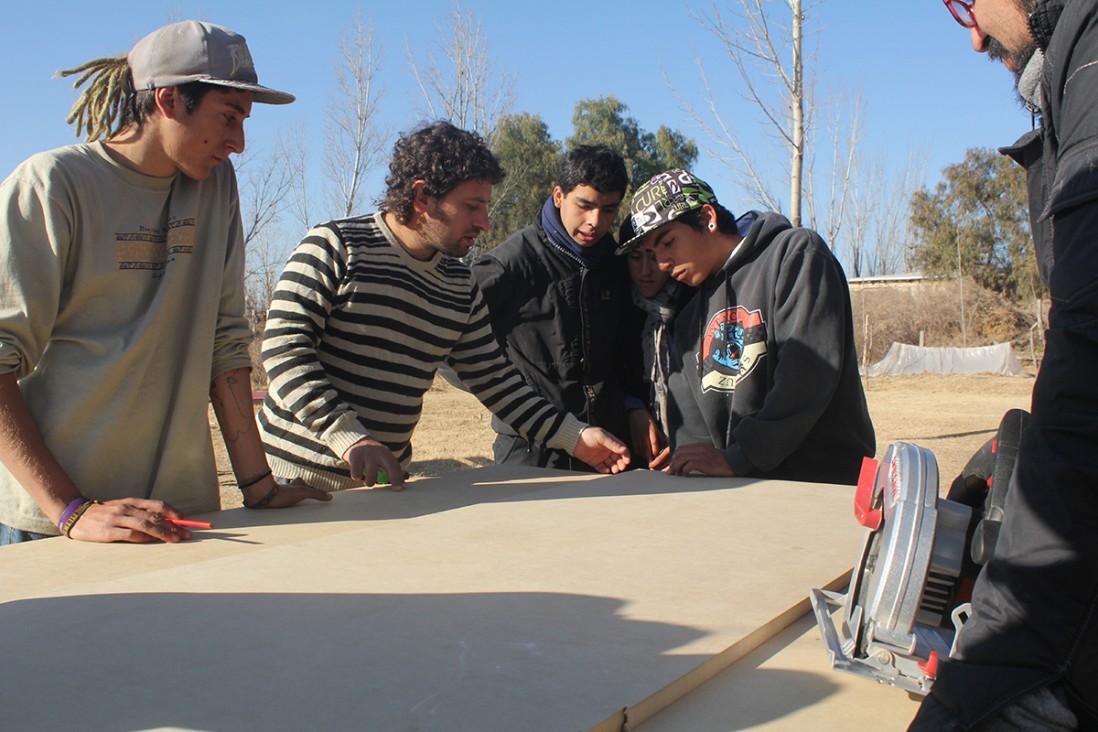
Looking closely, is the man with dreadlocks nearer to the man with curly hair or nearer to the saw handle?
the man with curly hair

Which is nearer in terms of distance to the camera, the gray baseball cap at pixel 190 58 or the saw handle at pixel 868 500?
the saw handle at pixel 868 500

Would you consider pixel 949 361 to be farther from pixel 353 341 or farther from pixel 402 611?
pixel 402 611

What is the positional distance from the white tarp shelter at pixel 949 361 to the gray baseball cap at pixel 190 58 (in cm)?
2128

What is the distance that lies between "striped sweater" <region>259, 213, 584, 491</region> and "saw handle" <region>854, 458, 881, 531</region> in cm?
129

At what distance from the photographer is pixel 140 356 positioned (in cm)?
175

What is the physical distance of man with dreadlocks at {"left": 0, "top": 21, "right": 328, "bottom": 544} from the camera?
1584mm

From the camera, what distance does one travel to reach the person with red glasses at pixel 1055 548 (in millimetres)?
809

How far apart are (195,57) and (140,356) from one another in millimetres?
588

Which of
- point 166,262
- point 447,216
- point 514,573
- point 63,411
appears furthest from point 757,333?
point 63,411

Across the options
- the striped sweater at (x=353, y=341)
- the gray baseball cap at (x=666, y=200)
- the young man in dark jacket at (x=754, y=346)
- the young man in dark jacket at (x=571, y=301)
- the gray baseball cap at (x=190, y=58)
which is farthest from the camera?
the young man in dark jacket at (x=571, y=301)

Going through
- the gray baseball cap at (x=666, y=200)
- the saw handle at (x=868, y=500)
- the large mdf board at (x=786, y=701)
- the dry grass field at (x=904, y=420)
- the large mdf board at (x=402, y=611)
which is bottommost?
the dry grass field at (x=904, y=420)

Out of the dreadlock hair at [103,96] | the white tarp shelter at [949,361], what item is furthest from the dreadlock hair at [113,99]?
the white tarp shelter at [949,361]

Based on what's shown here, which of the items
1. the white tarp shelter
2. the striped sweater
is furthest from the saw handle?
the white tarp shelter

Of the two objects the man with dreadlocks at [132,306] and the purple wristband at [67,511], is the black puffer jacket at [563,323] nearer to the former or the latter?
the man with dreadlocks at [132,306]
